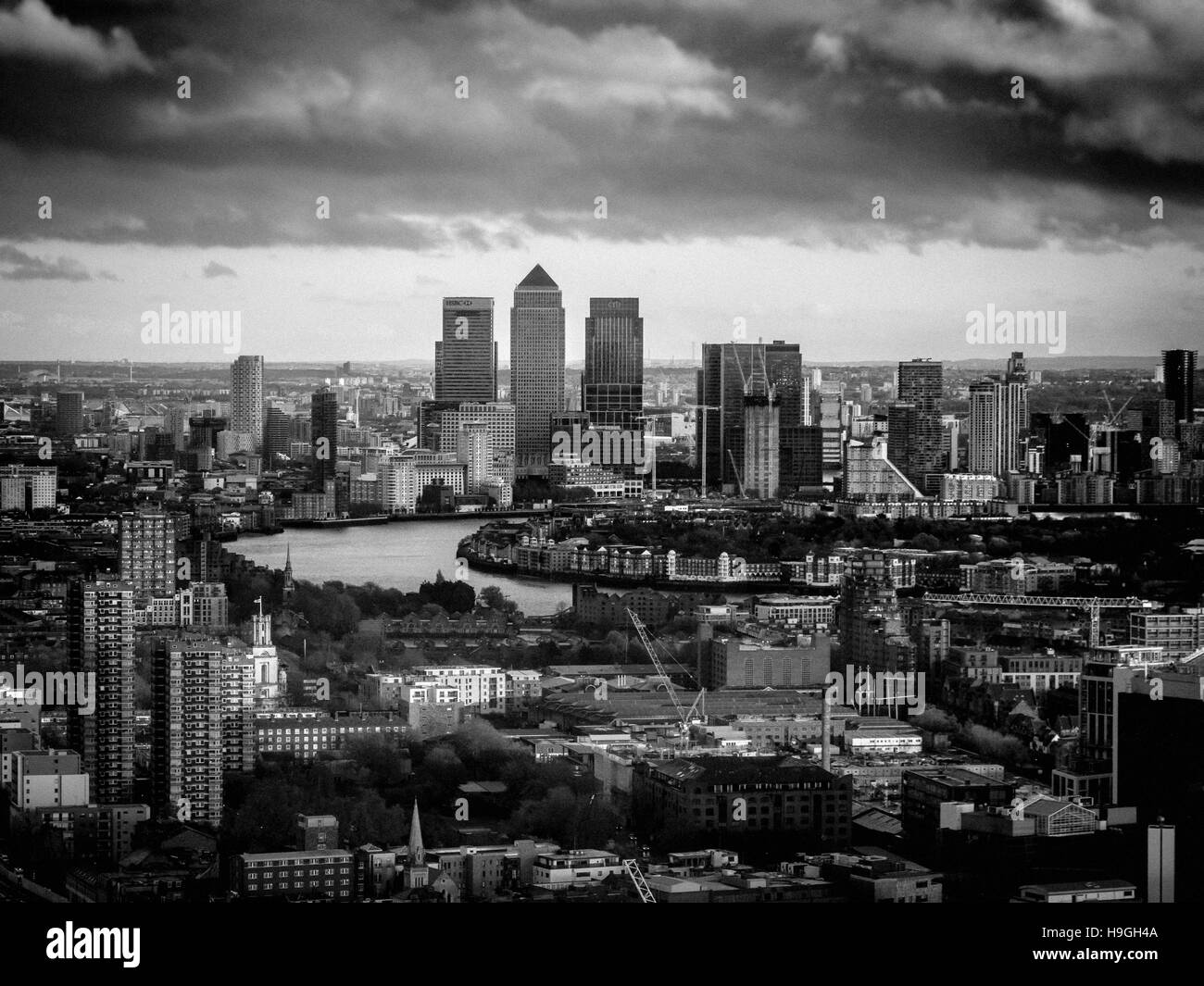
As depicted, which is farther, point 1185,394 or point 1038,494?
point 1038,494

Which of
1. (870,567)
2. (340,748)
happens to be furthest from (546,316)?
(340,748)

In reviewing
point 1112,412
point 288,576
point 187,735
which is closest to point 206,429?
A: point 288,576

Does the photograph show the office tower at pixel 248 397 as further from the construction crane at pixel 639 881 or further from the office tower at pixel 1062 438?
the construction crane at pixel 639 881

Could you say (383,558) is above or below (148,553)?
below

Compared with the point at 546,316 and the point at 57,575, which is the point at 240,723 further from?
the point at 546,316

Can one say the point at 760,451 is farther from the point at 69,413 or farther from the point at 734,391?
the point at 69,413

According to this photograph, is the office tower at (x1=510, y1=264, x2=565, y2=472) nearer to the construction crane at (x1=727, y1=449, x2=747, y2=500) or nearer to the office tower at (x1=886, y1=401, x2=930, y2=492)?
the construction crane at (x1=727, y1=449, x2=747, y2=500)
